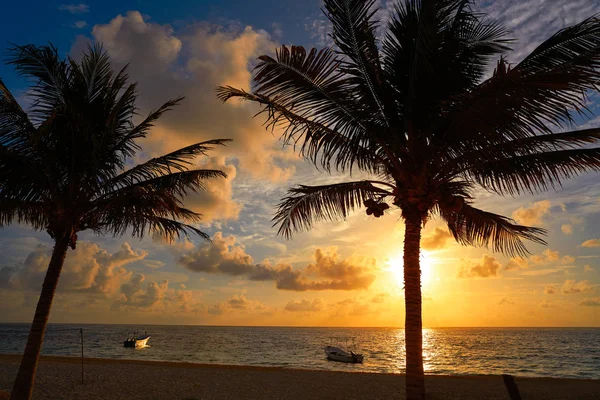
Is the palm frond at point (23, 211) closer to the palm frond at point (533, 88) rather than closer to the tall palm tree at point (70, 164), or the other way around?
the tall palm tree at point (70, 164)

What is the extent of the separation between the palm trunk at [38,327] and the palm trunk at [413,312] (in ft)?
25.6

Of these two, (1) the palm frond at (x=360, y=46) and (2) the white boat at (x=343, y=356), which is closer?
(1) the palm frond at (x=360, y=46)

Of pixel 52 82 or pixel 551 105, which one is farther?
pixel 52 82

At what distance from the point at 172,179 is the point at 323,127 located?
4654mm

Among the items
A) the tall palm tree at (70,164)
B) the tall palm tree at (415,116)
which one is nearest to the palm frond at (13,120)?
the tall palm tree at (70,164)

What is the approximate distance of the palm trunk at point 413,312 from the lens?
25.2 feet

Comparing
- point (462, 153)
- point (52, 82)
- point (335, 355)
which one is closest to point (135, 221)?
point (52, 82)

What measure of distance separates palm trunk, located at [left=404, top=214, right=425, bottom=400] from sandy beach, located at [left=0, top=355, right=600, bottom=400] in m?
8.87

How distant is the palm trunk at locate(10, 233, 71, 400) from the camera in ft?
29.7

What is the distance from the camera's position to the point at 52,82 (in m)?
10.1

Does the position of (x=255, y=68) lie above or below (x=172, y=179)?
above

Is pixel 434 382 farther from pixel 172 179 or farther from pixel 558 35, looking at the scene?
pixel 558 35

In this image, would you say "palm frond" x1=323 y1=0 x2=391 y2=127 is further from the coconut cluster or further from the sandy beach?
the sandy beach

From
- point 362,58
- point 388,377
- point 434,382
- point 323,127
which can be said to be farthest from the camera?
point 388,377
